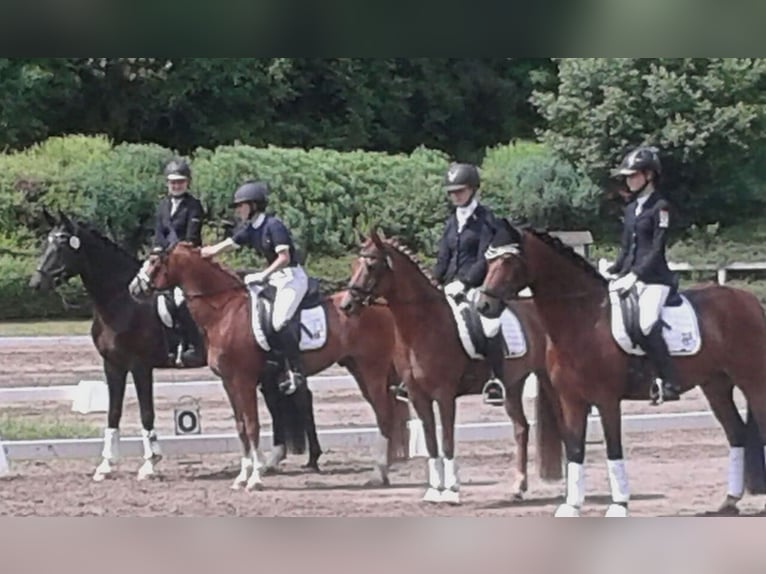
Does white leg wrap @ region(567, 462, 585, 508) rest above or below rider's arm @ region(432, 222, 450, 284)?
below

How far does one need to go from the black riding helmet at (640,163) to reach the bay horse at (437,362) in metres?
0.75

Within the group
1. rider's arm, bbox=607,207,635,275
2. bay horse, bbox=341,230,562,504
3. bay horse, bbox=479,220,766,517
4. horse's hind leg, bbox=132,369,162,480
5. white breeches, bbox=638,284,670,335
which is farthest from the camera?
horse's hind leg, bbox=132,369,162,480

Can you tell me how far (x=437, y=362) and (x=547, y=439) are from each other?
0.61 metres

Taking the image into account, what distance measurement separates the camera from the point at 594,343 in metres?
7.93

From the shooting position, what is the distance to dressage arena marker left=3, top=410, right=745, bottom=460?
27.9 feet

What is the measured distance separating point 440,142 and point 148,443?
6.19 feet

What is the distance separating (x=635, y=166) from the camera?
26.5 ft

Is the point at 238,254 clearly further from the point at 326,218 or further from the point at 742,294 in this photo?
the point at 742,294

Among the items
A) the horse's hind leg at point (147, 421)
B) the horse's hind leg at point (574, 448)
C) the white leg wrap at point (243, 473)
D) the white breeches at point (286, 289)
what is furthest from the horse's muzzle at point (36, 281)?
the horse's hind leg at point (574, 448)

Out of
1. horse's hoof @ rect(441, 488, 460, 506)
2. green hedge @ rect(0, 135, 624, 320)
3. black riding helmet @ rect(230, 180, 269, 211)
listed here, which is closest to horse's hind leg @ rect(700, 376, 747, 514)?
green hedge @ rect(0, 135, 624, 320)

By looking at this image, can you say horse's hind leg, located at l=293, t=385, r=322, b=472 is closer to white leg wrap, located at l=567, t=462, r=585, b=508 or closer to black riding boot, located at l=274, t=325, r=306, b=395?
black riding boot, located at l=274, t=325, r=306, b=395

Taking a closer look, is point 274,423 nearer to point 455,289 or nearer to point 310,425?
point 310,425

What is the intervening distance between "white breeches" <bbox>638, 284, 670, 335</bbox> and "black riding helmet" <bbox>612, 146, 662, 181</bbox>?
50cm
